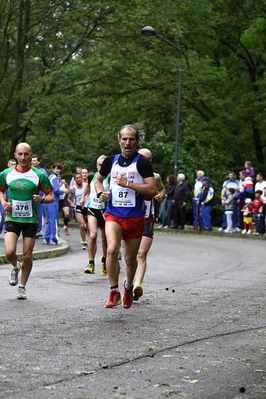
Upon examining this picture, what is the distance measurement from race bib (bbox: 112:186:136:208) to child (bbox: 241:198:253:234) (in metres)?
17.6

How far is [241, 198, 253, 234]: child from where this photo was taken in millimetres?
25953

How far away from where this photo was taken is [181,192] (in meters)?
28.9

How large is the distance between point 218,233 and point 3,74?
11830 mm

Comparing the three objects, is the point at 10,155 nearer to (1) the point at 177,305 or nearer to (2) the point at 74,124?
(2) the point at 74,124

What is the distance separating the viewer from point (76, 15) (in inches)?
1246

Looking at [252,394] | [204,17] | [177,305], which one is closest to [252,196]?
[204,17]

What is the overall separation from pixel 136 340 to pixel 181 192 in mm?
22078

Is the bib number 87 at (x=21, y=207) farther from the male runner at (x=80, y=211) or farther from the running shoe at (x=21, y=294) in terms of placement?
the male runner at (x=80, y=211)

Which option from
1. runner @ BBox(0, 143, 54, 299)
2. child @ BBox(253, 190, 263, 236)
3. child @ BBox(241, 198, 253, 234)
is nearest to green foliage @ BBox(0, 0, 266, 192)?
child @ BBox(241, 198, 253, 234)

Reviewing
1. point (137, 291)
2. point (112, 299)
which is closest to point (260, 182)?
point (137, 291)

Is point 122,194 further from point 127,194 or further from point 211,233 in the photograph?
point 211,233

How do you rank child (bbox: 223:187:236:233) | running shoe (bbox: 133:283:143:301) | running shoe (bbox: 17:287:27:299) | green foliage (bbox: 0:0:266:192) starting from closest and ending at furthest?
running shoe (bbox: 133:283:143:301), running shoe (bbox: 17:287:27:299), child (bbox: 223:187:236:233), green foliage (bbox: 0:0:266:192)

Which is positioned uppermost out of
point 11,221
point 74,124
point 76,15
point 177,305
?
point 76,15

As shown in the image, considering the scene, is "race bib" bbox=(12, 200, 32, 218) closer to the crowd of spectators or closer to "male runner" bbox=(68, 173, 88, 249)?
"male runner" bbox=(68, 173, 88, 249)
